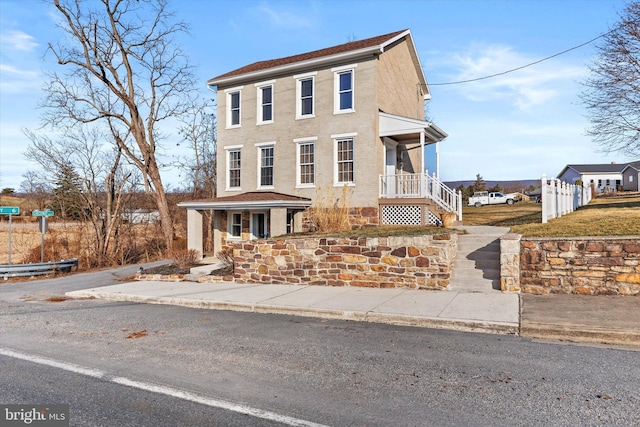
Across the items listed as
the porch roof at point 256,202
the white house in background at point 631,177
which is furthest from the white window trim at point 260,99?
the white house in background at point 631,177

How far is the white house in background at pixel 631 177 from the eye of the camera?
5469 cm

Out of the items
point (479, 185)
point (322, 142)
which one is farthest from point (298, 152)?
point (479, 185)

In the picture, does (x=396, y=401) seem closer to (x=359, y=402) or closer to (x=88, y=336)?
(x=359, y=402)

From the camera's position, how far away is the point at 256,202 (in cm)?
1794

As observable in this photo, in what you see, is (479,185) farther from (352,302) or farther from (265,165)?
(352,302)

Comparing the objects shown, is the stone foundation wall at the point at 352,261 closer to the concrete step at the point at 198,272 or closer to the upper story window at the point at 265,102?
the concrete step at the point at 198,272

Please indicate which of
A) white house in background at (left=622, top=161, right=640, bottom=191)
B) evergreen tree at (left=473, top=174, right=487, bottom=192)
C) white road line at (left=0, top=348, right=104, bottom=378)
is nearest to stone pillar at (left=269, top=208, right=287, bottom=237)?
white road line at (left=0, top=348, right=104, bottom=378)

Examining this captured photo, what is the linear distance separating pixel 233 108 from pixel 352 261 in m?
13.1

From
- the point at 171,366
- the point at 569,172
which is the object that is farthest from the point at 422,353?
the point at 569,172

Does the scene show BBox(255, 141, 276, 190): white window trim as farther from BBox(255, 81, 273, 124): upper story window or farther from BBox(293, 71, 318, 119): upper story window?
BBox(293, 71, 318, 119): upper story window

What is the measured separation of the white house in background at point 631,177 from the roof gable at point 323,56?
152 ft

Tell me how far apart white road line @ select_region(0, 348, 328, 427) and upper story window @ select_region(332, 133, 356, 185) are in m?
13.7

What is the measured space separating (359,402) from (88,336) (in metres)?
5.13

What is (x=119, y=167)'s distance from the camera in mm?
23922
